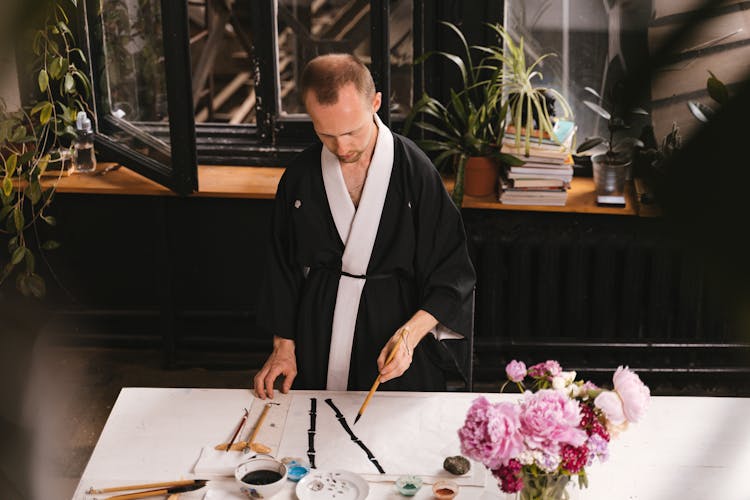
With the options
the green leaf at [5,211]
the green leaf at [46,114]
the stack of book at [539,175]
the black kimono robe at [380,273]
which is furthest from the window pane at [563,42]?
the green leaf at [5,211]

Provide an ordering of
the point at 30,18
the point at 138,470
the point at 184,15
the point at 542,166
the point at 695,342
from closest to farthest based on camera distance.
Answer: the point at 30,18, the point at 138,470, the point at 184,15, the point at 542,166, the point at 695,342

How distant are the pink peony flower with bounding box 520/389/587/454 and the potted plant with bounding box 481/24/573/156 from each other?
1856 mm

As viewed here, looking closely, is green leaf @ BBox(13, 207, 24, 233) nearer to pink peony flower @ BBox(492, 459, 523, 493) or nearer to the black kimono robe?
the black kimono robe

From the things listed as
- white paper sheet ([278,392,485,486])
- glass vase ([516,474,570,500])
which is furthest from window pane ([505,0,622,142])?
glass vase ([516,474,570,500])

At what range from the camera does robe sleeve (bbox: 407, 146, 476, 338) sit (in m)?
2.19

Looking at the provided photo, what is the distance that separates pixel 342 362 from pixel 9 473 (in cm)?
201

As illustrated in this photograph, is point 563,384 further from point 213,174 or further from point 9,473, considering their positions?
point 213,174

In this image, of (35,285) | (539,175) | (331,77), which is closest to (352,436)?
(331,77)

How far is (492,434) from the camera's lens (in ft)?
4.58

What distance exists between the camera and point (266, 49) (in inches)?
140

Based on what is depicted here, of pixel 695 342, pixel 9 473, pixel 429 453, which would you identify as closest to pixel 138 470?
pixel 429 453

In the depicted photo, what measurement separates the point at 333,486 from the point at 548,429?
539 millimetres

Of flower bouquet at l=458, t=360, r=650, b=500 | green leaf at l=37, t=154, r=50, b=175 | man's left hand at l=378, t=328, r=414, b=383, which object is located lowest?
man's left hand at l=378, t=328, r=414, b=383

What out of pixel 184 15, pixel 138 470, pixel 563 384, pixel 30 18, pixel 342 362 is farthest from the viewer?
pixel 184 15
